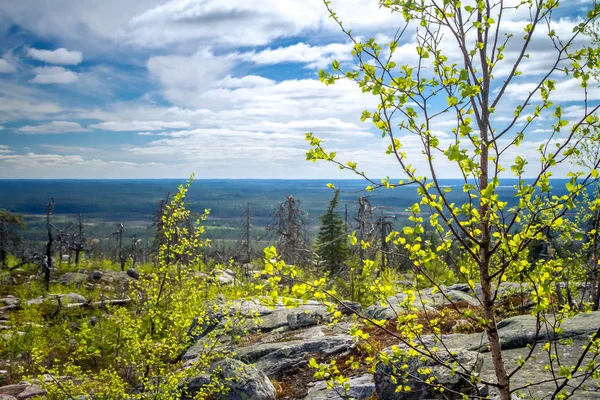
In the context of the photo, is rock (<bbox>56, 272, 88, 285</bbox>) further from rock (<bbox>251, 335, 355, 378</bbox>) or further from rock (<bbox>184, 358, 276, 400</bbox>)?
rock (<bbox>184, 358, 276, 400</bbox>)

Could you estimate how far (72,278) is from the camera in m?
31.5

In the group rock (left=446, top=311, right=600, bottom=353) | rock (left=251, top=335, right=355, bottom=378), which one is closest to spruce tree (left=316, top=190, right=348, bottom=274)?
rock (left=251, top=335, right=355, bottom=378)

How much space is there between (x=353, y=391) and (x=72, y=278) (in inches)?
1190

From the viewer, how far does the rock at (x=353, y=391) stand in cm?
738

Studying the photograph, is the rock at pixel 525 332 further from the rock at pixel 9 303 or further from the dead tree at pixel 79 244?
the dead tree at pixel 79 244

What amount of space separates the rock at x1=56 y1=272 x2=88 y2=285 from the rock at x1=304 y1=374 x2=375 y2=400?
27.2m

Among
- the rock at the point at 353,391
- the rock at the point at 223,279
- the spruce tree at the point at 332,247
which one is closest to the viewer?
the rock at the point at 353,391

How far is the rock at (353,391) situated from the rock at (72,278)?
89.3ft

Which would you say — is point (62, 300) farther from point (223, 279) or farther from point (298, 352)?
point (298, 352)

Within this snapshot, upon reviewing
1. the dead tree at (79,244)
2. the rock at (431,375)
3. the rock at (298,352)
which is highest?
the rock at (431,375)

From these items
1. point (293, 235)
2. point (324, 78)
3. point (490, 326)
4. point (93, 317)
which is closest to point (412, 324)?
point (490, 326)

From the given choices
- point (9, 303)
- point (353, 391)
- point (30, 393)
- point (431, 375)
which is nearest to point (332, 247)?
point (9, 303)

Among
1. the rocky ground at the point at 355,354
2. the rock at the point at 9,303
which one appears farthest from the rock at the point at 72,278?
the rocky ground at the point at 355,354

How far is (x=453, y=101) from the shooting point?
2.73 meters
